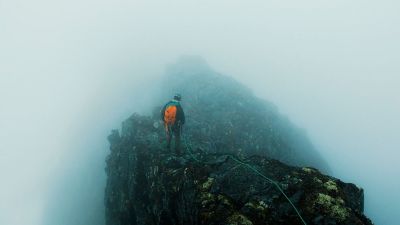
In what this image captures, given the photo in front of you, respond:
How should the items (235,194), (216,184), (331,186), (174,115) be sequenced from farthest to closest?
(174,115) < (216,184) < (235,194) < (331,186)

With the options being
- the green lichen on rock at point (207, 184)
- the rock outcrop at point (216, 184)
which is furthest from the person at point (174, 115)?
the green lichen on rock at point (207, 184)

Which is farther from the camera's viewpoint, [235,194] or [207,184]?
[207,184]

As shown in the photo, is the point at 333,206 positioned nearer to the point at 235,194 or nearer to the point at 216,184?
the point at 235,194

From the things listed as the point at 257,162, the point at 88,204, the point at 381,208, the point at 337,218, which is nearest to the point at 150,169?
the point at 257,162

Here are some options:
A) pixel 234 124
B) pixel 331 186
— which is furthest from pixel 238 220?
pixel 234 124

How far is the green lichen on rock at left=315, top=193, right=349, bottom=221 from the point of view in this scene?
13.4 m

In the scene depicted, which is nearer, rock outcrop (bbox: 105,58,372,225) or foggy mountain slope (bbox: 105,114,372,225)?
foggy mountain slope (bbox: 105,114,372,225)

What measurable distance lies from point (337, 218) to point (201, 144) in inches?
1093

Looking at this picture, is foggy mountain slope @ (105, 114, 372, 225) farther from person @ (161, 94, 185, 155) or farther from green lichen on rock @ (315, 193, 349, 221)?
person @ (161, 94, 185, 155)

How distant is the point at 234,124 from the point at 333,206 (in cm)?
4233

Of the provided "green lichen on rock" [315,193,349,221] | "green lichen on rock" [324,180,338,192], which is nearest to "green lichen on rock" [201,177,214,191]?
"green lichen on rock" [315,193,349,221]

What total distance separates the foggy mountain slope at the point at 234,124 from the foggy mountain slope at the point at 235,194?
16816 mm

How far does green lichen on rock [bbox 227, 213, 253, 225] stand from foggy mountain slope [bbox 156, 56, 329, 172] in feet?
83.9

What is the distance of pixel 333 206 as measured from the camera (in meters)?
13.8
